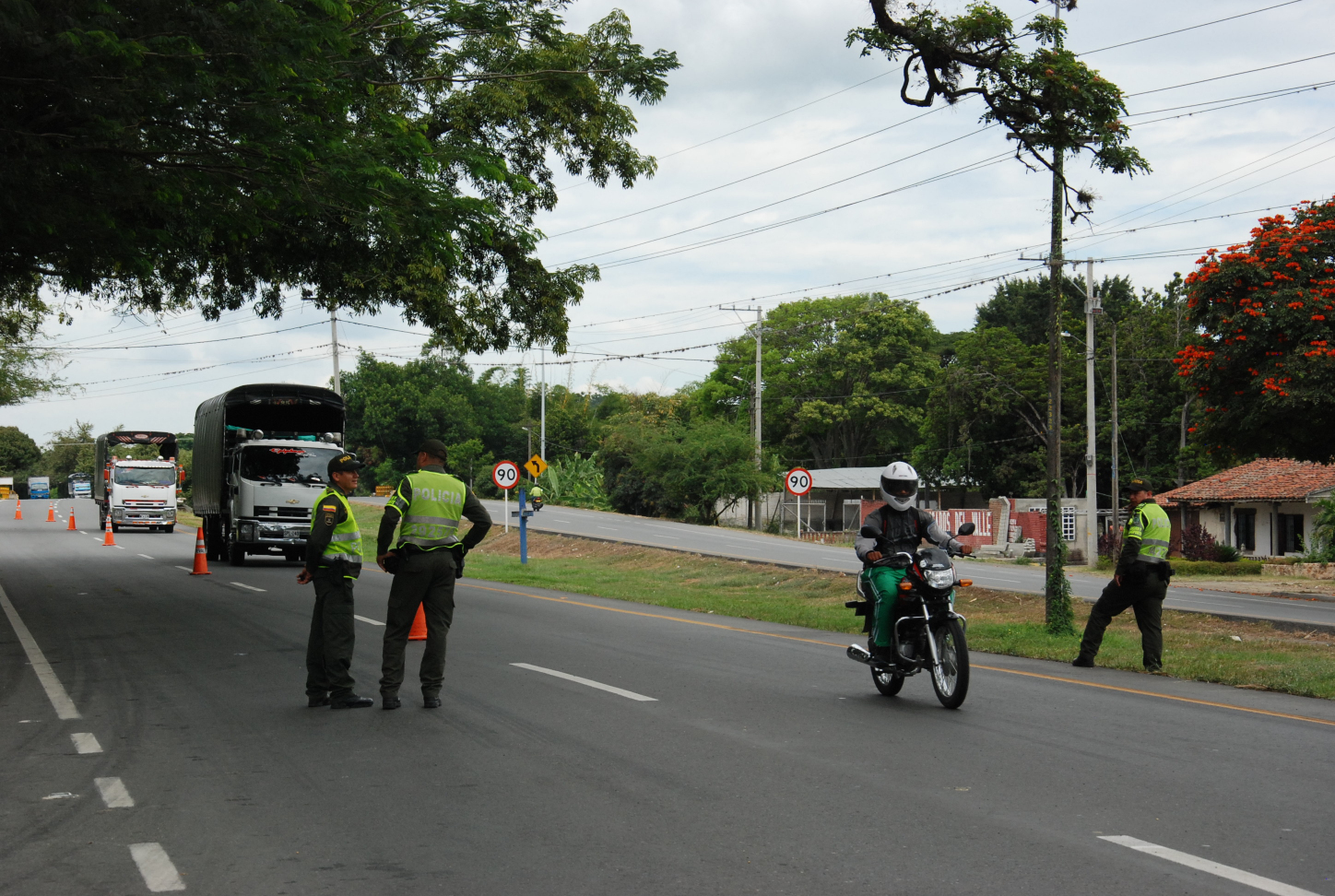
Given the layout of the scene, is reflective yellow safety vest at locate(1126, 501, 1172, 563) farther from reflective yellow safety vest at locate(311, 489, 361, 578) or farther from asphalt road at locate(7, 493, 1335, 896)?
reflective yellow safety vest at locate(311, 489, 361, 578)

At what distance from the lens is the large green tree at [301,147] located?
10.0 m

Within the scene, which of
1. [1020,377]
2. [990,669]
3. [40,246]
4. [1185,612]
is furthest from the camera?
[1020,377]

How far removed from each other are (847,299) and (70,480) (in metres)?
69.0

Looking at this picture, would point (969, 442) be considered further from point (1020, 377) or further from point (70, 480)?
point (70, 480)

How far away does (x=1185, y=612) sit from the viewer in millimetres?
20281

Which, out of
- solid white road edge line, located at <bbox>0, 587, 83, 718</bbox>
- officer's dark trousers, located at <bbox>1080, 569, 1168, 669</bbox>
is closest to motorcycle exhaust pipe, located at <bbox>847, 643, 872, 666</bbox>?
officer's dark trousers, located at <bbox>1080, 569, 1168, 669</bbox>

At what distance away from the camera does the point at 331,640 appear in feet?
29.8

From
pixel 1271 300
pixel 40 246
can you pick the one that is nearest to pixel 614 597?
pixel 40 246

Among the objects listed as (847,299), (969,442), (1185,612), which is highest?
(847,299)

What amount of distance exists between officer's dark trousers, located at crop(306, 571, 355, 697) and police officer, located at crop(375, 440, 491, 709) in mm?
317

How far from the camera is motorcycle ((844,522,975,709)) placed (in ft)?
29.4

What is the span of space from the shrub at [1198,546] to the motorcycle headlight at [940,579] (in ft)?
125

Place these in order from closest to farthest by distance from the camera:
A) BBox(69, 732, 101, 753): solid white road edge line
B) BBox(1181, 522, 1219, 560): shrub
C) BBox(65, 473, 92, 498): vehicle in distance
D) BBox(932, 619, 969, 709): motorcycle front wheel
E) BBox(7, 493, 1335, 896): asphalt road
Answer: BBox(7, 493, 1335, 896): asphalt road → BBox(69, 732, 101, 753): solid white road edge line → BBox(932, 619, 969, 709): motorcycle front wheel → BBox(1181, 522, 1219, 560): shrub → BBox(65, 473, 92, 498): vehicle in distance

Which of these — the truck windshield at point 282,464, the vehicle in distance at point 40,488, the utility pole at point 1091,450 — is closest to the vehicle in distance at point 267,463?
the truck windshield at point 282,464
